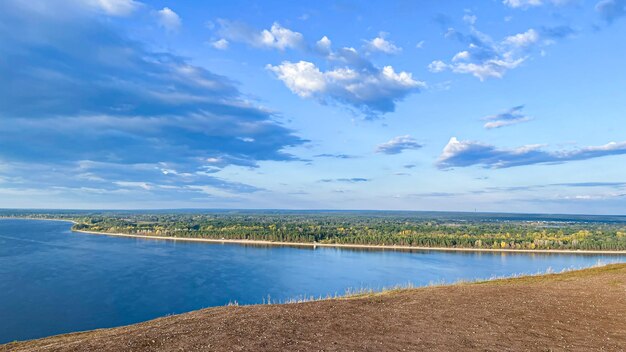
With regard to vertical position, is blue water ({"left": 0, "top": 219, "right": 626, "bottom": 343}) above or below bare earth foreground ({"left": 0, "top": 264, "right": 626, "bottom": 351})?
below

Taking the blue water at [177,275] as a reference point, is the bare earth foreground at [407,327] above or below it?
above

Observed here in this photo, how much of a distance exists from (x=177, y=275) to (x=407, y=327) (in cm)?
5302

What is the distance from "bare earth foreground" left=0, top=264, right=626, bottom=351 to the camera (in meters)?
9.57

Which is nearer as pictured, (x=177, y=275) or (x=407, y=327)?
(x=407, y=327)

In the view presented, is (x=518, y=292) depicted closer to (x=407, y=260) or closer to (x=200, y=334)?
(x=200, y=334)

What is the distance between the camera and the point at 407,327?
36.1 ft

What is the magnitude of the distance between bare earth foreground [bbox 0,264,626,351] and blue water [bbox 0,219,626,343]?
30.7m

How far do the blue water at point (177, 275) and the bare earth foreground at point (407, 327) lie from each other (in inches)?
1207

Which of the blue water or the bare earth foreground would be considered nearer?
the bare earth foreground

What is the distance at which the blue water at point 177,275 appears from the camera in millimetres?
41156

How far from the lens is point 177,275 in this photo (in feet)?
191

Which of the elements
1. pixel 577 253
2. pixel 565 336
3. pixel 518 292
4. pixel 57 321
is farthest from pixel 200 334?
pixel 577 253

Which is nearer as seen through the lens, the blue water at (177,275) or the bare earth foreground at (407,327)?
the bare earth foreground at (407,327)

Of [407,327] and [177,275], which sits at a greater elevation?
[407,327]
